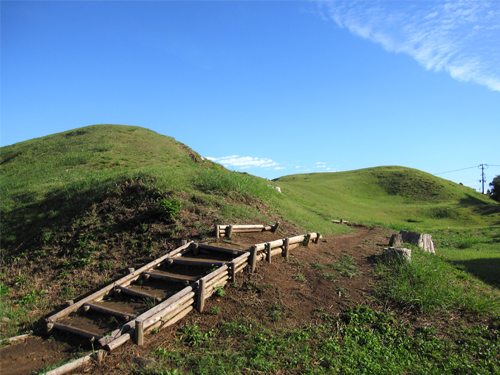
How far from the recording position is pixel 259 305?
6926 mm

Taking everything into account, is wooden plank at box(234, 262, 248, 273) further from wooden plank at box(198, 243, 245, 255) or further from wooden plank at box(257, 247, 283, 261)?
wooden plank at box(257, 247, 283, 261)

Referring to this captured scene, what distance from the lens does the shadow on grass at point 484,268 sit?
9.60m

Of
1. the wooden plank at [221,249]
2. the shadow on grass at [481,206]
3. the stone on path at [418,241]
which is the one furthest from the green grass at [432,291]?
the shadow on grass at [481,206]

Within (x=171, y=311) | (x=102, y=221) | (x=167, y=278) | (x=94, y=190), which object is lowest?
(x=171, y=311)

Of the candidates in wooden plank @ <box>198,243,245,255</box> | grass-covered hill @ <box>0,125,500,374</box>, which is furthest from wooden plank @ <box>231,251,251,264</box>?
grass-covered hill @ <box>0,125,500,374</box>

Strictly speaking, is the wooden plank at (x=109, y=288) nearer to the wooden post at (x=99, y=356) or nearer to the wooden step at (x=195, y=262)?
the wooden step at (x=195, y=262)

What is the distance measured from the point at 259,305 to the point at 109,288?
380cm

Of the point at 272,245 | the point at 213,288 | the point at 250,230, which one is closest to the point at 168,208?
the point at 250,230

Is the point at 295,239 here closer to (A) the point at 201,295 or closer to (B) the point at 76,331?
(A) the point at 201,295

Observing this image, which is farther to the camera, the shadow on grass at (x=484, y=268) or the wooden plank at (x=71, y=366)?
the shadow on grass at (x=484, y=268)

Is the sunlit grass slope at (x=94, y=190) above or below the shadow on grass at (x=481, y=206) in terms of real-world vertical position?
above

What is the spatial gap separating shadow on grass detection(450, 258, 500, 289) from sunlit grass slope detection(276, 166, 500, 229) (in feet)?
56.0

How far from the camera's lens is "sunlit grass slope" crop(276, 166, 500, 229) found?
39.2 metres

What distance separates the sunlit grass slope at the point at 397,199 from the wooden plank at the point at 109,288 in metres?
22.1
